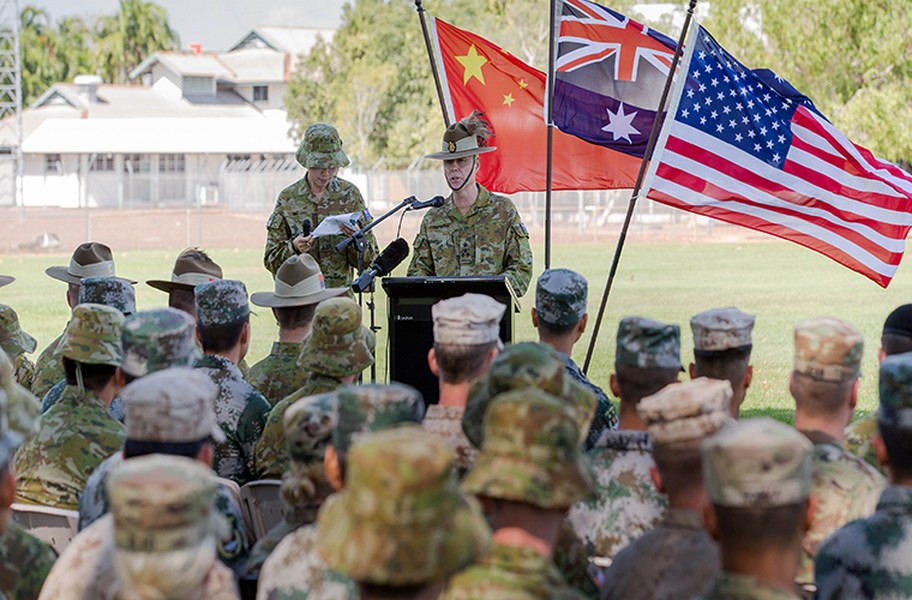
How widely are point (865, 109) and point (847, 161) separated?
25051mm

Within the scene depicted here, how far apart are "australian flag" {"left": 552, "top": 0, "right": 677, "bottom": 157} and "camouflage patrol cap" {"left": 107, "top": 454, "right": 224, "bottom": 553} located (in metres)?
6.24

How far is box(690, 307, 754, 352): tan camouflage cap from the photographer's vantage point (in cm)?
492

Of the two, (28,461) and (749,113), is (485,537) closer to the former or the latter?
(28,461)

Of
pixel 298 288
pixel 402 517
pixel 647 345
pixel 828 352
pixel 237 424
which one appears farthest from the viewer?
pixel 298 288

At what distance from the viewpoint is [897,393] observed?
3.51m

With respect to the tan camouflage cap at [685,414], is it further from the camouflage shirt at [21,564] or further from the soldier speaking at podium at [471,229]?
the soldier speaking at podium at [471,229]

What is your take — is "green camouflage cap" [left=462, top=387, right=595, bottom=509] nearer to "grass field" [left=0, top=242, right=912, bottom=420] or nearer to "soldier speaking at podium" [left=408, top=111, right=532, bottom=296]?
"soldier speaking at podium" [left=408, top=111, right=532, bottom=296]

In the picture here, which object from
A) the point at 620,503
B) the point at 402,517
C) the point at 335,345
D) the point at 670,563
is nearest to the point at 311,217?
the point at 335,345

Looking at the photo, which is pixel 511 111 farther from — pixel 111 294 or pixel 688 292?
pixel 688 292

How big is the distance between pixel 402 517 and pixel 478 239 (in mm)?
5670

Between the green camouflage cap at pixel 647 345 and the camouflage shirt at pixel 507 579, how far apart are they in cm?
176

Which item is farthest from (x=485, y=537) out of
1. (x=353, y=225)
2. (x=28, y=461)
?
(x=353, y=225)


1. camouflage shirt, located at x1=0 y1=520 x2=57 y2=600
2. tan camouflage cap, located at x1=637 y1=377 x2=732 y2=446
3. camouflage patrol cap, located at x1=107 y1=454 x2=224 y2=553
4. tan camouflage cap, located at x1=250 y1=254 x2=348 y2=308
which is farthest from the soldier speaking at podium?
camouflage patrol cap, located at x1=107 y1=454 x2=224 y2=553

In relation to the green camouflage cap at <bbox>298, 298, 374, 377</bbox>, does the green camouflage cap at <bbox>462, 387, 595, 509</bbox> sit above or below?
above
